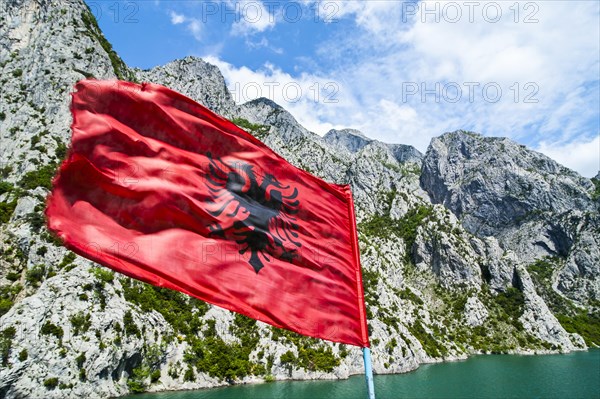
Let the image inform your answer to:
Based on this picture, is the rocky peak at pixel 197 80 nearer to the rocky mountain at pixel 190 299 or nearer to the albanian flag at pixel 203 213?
the rocky mountain at pixel 190 299

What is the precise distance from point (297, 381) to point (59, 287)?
124 ft

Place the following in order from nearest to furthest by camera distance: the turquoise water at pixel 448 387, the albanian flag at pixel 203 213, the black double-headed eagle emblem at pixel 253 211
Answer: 1. the albanian flag at pixel 203 213
2. the black double-headed eagle emblem at pixel 253 211
3. the turquoise water at pixel 448 387

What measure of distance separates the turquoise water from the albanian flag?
4448 cm

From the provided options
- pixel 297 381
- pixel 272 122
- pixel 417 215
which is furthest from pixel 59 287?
pixel 272 122

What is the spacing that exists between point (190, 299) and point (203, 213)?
68457 millimetres

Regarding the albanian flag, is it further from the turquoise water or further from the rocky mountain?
the turquoise water

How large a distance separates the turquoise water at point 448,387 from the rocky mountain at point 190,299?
16.9ft

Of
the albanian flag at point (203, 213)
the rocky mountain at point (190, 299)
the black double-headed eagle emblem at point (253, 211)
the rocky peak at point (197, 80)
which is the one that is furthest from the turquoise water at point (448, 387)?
the rocky peak at point (197, 80)

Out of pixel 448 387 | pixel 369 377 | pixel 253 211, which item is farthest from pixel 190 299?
pixel 369 377

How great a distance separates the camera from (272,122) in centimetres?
19875

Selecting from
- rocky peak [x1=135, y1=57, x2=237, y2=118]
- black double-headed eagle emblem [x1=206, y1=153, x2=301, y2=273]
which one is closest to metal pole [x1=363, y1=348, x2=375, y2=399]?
black double-headed eagle emblem [x1=206, y1=153, x2=301, y2=273]

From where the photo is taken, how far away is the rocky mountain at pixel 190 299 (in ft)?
140

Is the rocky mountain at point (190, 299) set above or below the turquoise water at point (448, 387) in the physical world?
above

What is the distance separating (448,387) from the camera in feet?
176
